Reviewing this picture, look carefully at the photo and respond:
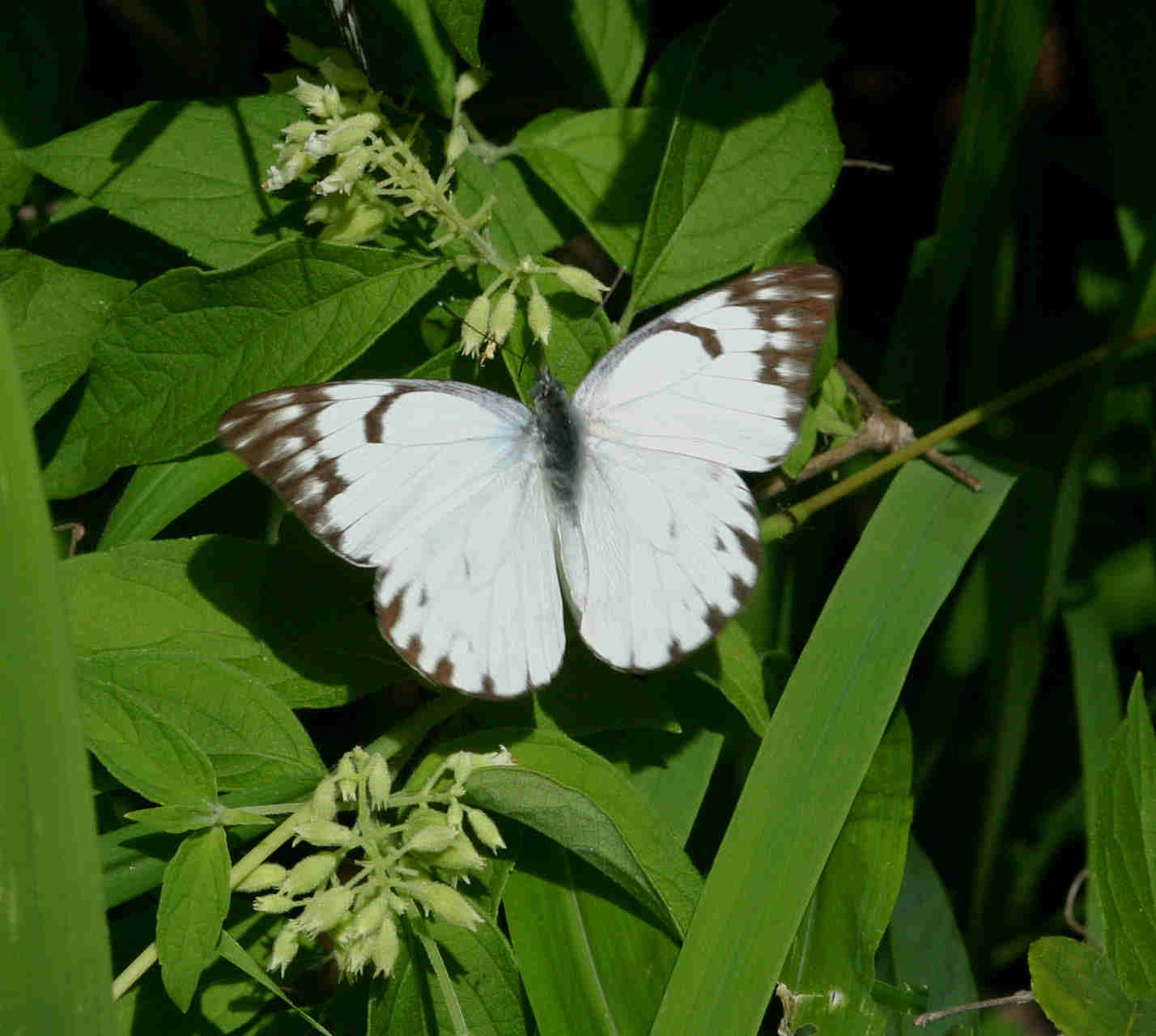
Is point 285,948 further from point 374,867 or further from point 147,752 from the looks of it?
point 147,752

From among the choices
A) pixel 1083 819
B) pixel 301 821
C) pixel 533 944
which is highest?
pixel 301 821

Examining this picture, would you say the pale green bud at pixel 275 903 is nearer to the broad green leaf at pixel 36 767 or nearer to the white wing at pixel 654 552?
the broad green leaf at pixel 36 767

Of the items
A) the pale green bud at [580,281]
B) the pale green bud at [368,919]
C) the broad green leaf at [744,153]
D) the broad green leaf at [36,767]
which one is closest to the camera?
the broad green leaf at [36,767]

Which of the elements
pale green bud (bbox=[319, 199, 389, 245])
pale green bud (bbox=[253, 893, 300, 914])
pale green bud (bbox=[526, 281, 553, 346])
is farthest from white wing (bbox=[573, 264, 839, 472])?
pale green bud (bbox=[253, 893, 300, 914])

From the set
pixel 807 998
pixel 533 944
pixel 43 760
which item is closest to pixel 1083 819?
pixel 807 998

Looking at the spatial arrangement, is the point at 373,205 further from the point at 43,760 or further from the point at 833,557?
the point at 833,557

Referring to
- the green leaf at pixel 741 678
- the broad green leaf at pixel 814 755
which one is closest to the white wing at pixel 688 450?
the green leaf at pixel 741 678
